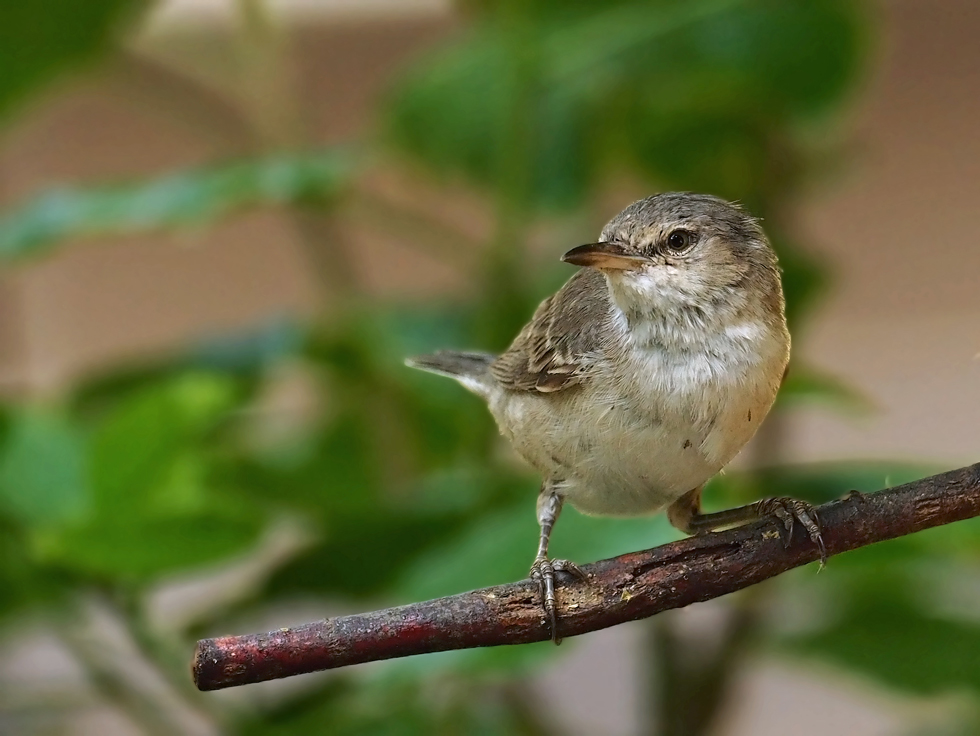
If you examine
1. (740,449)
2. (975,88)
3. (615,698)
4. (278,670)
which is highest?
(975,88)

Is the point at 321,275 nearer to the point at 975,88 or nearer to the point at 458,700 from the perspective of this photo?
the point at 458,700

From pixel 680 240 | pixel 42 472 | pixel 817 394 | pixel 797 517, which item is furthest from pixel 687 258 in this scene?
pixel 42 472

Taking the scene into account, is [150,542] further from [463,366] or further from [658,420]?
[658,420]

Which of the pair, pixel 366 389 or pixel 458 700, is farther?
pixel 366 389

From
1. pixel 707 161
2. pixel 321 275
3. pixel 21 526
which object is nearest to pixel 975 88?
pixel 707 161

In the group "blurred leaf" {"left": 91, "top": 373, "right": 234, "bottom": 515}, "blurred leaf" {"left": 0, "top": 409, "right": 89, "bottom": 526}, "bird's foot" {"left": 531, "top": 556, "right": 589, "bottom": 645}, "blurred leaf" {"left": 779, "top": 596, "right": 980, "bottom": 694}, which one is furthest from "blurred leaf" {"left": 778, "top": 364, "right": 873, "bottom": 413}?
"blurred leaf" {"left": 0, "top": 409, "right": 89, "bottom": 526}

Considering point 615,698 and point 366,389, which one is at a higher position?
point 366,389
